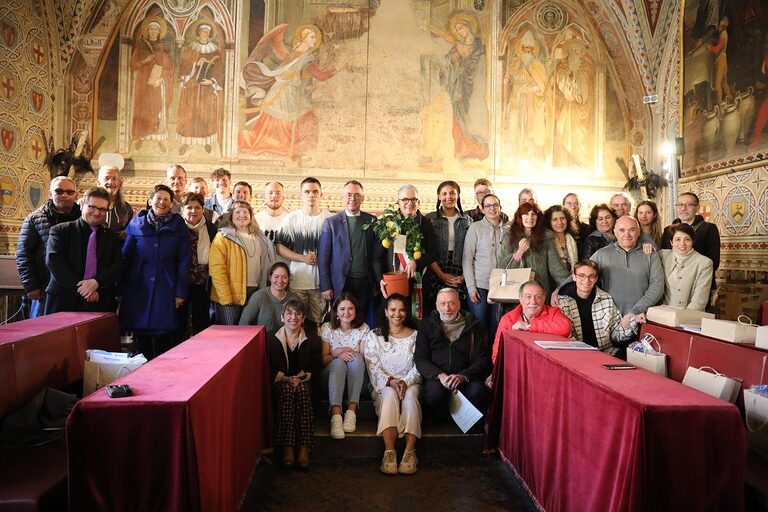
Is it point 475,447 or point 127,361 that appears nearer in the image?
point 127,361

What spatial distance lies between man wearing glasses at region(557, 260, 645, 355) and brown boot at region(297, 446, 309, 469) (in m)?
2.26

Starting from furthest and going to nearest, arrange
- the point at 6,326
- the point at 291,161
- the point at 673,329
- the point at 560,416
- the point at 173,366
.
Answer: the point at 291,161
the point at 673,329
the point at 6,326
the point at 560,416
the point at 173,366

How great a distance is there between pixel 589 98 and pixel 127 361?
9.04 meters

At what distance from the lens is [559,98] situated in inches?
374

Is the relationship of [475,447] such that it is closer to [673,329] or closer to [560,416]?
[560,416]

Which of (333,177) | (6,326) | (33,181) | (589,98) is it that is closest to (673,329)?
(6,326)

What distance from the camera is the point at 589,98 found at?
958 centimetres

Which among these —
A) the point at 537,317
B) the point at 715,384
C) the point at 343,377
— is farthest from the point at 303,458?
the point at 715,384

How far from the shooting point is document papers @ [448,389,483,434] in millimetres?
3936

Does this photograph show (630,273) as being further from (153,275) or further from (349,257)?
(153,275)

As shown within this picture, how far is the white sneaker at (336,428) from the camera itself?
3900 mm

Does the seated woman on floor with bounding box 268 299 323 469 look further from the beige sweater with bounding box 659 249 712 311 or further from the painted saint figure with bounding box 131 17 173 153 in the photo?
the painted saint figure with bounding box 131 17 173 153

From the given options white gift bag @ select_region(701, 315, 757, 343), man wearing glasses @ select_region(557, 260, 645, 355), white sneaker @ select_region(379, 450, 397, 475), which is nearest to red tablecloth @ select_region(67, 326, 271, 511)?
white sneaker @ select_region(379, 450, 397, 475)

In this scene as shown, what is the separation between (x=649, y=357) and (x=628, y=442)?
1.68m
